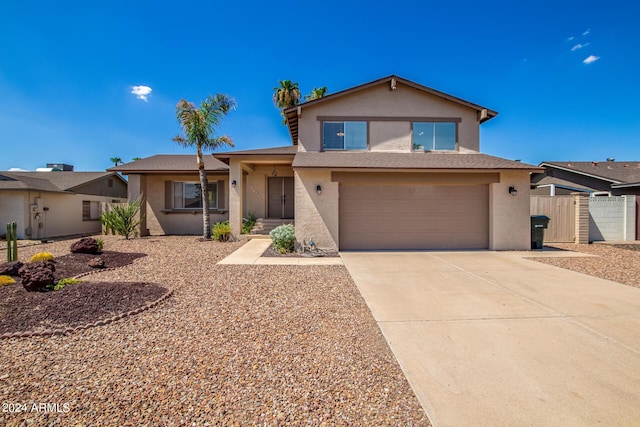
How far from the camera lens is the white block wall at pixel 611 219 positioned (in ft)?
41.4

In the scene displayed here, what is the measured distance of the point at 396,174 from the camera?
10.1m

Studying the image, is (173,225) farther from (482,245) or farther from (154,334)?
(482,245)

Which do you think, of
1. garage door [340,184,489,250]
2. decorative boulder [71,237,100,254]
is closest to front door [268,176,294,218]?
garage door [340,184,489,250]

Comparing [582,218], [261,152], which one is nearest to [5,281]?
[261,152]

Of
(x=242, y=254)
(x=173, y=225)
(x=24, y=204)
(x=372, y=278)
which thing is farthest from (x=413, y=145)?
(x=24, y=204)

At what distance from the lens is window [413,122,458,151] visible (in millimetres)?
11898

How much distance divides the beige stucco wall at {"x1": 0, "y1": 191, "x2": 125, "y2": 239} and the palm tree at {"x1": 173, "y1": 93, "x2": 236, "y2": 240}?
26.1 feet

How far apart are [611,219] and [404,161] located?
10.3 m

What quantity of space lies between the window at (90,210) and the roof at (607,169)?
101ft

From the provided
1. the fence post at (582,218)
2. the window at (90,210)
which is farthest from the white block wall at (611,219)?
the window at (90,210)

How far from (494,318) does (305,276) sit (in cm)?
385

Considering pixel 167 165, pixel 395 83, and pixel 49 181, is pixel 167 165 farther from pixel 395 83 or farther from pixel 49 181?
pixel 395 83

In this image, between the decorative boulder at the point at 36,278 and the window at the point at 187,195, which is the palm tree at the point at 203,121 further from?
the decorative boulder at the point at 36,278

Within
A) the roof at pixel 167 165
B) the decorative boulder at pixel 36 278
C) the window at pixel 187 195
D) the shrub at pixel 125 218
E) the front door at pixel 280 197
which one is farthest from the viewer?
the window at pixel 187 195
